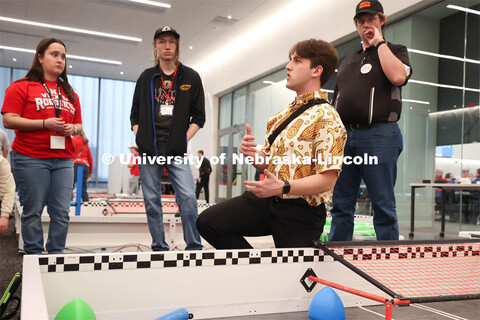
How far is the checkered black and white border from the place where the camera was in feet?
6.21

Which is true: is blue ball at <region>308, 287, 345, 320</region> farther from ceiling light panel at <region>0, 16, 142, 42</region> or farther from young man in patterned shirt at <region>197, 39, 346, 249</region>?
ceiling light panel at <region>0, 16, 142, 42</region>

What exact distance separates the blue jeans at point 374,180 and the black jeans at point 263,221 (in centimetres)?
42

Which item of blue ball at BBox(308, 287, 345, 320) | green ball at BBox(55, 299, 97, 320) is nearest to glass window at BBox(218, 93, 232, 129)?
blue ball at BBox(308, 287, 345, 320)

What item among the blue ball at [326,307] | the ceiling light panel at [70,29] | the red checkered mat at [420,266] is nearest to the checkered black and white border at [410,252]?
the red checkered mat at [420,266]

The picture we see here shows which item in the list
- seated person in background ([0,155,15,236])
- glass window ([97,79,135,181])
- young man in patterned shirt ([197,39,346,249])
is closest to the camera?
young man in patterned shirt ([197,39,346,249])

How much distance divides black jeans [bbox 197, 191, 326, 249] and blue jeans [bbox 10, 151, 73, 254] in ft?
3.39

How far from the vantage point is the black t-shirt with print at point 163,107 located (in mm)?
2641

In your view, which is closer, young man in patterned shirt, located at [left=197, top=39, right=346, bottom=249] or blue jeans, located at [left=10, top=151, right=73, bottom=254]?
young man in patterned shirt, located at [left=197, top=39, right=346, bottom=249]

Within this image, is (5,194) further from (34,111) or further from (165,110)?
(165,110)

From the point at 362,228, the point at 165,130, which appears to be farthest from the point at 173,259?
the point at 362,228

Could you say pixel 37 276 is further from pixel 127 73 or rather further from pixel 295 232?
pixel 127 73

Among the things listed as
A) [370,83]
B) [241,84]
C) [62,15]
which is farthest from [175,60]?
[241,84]

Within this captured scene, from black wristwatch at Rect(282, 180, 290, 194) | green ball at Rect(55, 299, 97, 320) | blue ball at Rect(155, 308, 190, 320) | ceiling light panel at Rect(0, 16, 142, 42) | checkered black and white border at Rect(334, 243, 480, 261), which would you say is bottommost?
blue ball at Rect(155, 308, 190, 320)

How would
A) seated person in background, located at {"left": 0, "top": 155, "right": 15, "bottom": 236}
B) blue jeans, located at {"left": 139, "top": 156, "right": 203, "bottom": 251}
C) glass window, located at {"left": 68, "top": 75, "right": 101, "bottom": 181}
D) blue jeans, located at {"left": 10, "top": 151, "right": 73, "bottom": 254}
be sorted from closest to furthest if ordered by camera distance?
seated person in background, located at {"left": 0, "top": 155, "right": 15, "bottom": 236}
blue jeans, located at {"left": 10, "top": 151, "right": 73, "bottom": 254}
blue jeans, located at {"left": 139, "top": 156, "right": 203, "bottom": 251}
glass window, located at {"left": 68, "top": 75, "right": 101, "bottom": 181}
